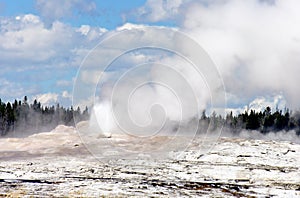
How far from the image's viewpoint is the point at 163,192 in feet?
110

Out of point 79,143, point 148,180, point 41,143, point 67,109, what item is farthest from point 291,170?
point 67,109

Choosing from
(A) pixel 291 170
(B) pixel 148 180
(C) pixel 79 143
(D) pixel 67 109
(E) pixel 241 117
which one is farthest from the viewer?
(D) pixel 67 109

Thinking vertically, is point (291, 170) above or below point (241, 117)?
below

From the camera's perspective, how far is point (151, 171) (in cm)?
4500

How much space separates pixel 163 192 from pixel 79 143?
32.1 meters

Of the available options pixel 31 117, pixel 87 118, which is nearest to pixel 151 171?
pixel 87 118

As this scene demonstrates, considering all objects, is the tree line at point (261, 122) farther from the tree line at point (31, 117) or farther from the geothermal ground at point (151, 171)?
the geothermal ground at point (151, 171)

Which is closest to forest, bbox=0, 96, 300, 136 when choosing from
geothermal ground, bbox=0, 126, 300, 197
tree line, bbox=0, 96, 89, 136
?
tree line, bbox=0, 96, 89, 136

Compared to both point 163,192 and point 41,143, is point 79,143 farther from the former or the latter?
point 163,192

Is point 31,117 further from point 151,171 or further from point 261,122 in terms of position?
point 151,171

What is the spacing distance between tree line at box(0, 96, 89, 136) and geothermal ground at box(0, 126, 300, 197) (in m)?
55.1

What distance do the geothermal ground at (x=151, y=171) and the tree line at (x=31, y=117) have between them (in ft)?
181

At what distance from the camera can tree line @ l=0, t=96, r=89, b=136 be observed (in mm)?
124000

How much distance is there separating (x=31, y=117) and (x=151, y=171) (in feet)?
328
